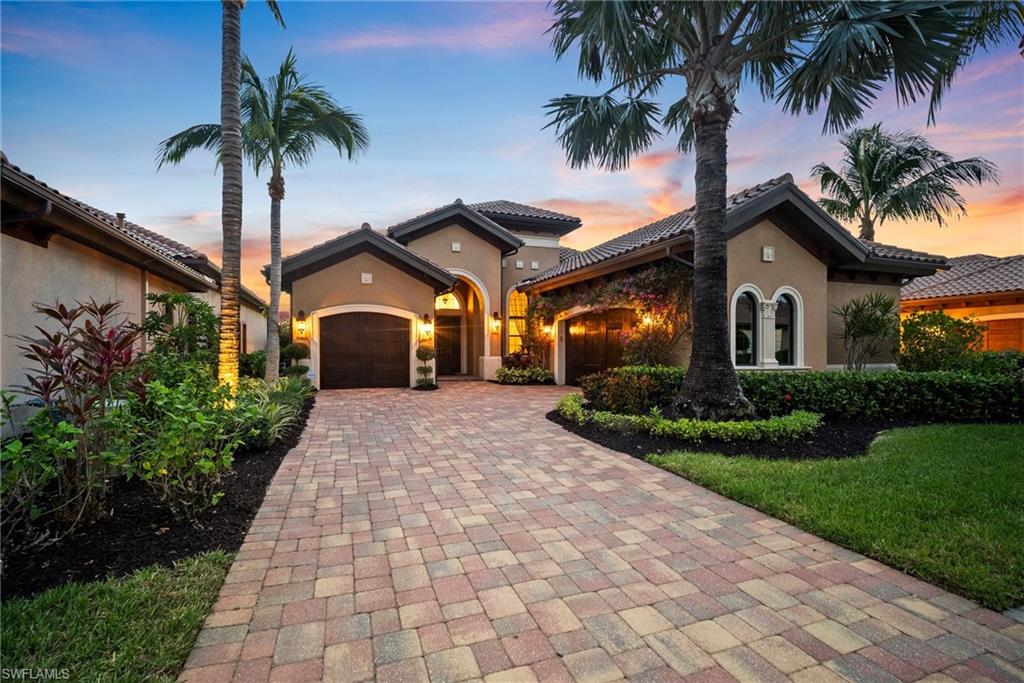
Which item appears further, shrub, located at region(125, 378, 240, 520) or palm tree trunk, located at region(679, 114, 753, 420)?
palm tree trunk, located at region(679, 114, 753, 420)

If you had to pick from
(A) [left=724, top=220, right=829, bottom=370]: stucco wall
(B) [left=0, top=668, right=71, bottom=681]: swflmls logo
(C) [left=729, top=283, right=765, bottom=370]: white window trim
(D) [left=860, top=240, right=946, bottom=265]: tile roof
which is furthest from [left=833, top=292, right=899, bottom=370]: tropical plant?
(B) [left=0, top=668, right=71, bottom=681]: swflmls logo

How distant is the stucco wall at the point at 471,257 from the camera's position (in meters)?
17.0

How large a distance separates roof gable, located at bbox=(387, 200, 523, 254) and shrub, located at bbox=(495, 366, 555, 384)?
498 cm

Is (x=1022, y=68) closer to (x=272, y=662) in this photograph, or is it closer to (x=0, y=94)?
(x=272, y=662)

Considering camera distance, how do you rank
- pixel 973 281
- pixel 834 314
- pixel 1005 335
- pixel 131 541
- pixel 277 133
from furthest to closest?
pixel 973 281
pixel 1005 335
pixel 834 314
pixel 277 133
pixel 131 541

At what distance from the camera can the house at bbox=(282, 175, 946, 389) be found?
36.4 feet

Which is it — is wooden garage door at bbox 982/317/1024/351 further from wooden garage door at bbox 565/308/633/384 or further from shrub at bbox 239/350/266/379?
shrub at bbox 239/350/266/379

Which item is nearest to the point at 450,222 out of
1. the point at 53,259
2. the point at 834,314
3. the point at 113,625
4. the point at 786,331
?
the point at 786,331

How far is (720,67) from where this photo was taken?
7430 millimetres

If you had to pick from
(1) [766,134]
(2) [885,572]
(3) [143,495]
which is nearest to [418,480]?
(3) [143,495]

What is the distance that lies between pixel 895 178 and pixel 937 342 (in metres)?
10.1

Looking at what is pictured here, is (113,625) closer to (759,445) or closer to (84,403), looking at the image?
(84,403)

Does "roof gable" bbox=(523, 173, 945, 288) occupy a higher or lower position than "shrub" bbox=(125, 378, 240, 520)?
higher

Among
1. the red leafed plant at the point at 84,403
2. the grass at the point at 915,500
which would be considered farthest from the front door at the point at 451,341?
the red leafed plant at the point at 84,403
